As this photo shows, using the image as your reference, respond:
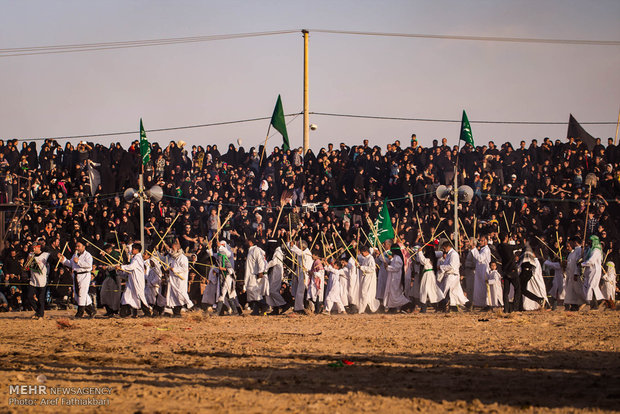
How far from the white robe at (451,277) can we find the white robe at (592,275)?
8.97 feet

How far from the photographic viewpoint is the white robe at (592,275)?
65.2 feet

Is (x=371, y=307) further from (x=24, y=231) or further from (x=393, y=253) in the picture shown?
(x=24, y=231)

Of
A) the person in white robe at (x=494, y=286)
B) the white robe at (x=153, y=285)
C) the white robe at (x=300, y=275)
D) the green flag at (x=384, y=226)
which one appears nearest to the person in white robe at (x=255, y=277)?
the white robe at (x=300, y=275)

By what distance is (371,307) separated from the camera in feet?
72.3

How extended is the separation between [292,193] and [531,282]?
8.37 metres

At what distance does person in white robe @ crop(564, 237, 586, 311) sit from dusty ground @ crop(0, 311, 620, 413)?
238 cm

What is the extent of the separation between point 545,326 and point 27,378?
929 cm

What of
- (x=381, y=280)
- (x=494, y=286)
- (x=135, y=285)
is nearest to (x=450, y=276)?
(x=494, y=286)

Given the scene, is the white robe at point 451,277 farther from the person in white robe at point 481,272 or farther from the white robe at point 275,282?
the white robe at point 275,282

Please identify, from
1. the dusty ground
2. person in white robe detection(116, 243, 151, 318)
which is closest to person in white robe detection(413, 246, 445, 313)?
the dusty ground

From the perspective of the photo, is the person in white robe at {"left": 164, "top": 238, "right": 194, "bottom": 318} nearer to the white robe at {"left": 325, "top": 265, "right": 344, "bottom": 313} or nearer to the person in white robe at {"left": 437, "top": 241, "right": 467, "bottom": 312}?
the white robe at {"left": 325, "top": 265, "right": 344, "bottom": 313}

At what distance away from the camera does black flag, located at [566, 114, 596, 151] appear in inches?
1065

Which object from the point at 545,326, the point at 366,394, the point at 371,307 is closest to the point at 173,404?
the point at 366,394

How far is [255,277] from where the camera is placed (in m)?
21.1
